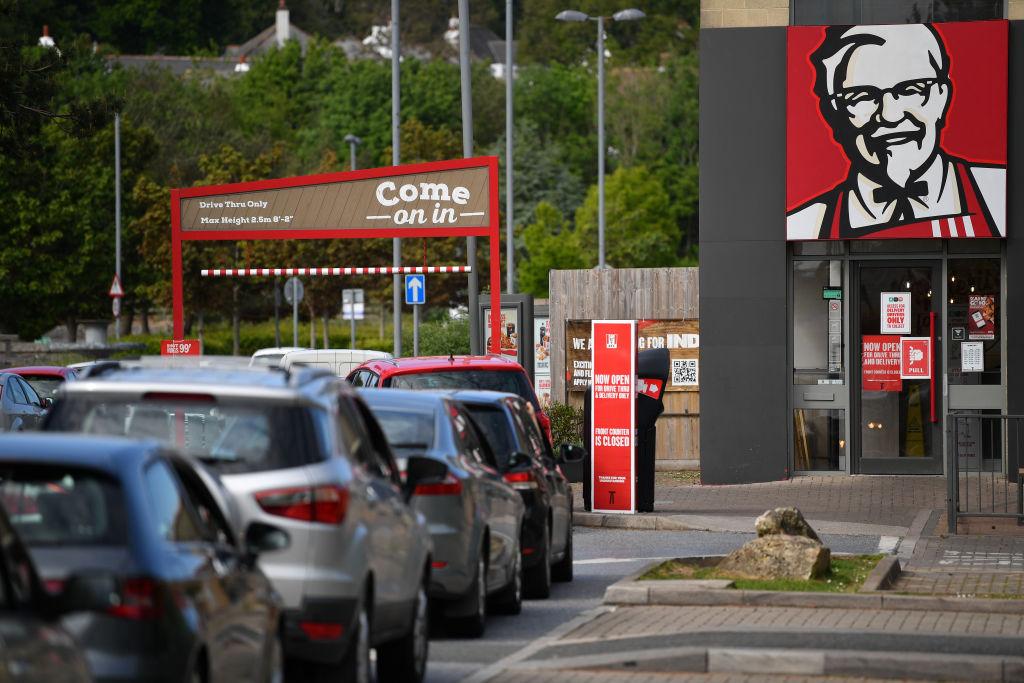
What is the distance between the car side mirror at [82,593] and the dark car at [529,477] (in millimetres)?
7264

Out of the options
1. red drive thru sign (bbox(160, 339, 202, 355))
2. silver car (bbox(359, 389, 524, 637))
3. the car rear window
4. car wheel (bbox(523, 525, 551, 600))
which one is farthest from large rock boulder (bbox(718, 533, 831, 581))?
red drive thru sign (bbox(160, 339, 202, 355))

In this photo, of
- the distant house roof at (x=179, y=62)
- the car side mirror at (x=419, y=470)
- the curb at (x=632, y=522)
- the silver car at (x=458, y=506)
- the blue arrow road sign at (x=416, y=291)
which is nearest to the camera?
the car side mirror at (x=419, y=470)

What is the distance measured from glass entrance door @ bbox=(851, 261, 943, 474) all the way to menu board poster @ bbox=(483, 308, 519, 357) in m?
5.96

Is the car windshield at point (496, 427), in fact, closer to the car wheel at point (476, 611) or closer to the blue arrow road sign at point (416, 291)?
the car wheel at point (476, 611)

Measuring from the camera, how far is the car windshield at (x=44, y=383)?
28312 millimetres

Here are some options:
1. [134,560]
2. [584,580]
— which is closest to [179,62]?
[584,580]

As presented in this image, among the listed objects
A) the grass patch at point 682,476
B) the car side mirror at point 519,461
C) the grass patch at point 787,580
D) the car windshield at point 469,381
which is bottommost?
the grass patch at point 682,476

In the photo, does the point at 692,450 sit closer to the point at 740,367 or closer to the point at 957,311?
the point at 740,367

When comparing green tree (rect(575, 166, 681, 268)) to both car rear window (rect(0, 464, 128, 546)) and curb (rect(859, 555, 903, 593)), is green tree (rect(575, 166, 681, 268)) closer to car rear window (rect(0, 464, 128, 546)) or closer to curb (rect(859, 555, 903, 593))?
curb (rect(859, 555, 903, 593))

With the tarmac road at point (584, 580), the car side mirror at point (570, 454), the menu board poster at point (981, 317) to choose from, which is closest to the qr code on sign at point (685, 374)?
the menu board poster at point (981, 317)

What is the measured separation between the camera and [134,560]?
612 cm

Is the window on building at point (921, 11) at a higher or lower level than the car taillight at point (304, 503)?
higher

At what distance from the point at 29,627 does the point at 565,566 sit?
981cm

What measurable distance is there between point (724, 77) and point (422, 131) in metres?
48.6
